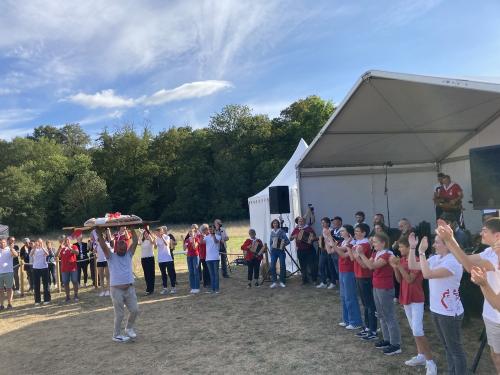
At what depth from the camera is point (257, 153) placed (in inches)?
1708

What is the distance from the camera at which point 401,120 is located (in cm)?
887

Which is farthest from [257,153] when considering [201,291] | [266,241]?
[201,291]

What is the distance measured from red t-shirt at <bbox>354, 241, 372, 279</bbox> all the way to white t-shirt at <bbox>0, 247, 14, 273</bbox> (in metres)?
8.14

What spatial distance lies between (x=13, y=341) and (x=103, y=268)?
142 inches

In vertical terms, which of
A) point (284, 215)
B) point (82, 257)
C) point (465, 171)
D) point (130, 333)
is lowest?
point (130, 333)

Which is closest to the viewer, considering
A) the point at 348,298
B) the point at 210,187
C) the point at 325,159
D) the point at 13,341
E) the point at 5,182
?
the point at 348,298

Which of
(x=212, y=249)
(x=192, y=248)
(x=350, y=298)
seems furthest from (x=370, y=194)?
(x=350, y=298)

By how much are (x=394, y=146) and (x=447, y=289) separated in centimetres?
710

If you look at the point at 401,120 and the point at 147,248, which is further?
the point at 147,248

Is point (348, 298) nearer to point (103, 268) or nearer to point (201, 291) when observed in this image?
point (201, 291)


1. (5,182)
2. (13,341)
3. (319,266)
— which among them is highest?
(5,182)

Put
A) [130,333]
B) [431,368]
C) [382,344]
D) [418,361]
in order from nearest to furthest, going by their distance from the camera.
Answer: [431,368], [418,361], [382,344], [130,333]

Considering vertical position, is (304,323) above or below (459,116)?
below

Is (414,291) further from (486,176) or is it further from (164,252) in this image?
(164,252)
